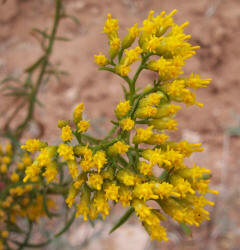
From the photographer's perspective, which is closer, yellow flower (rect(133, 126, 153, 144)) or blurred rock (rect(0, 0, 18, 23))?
yellow flower (rect(133, 126, 153, 144))

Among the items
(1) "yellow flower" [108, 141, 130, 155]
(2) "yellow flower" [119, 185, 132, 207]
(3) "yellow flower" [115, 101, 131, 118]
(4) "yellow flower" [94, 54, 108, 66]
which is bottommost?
(2) "yellow flower" [119, 185, 132, 207]

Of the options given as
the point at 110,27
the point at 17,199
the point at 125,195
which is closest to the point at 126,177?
the point at 125,195

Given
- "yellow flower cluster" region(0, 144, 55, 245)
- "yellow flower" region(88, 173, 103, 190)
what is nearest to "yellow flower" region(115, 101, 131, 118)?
"yellow flower" region(88, 173, 103, 190)

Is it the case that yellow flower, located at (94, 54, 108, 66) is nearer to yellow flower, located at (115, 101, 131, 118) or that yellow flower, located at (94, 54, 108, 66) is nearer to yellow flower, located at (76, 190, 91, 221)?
yellow flower, located at (115, 101, 131, 118)

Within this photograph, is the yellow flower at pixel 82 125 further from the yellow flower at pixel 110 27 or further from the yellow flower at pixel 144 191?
the yellow flower at pixel 110 27

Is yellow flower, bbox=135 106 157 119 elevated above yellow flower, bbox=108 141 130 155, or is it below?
above

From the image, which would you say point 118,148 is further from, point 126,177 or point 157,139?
point 157,139

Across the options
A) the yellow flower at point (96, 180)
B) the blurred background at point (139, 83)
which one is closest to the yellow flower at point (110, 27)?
the yellow flower at point (96, 180)
